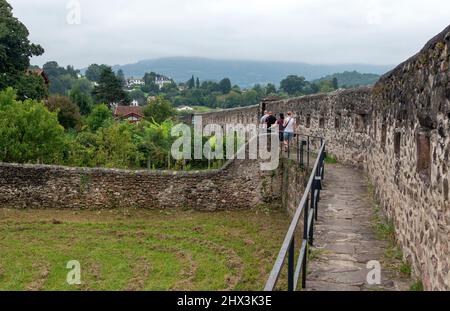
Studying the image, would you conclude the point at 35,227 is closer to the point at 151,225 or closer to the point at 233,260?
the point at 151,225

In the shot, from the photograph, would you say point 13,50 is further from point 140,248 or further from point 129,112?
point 129,112

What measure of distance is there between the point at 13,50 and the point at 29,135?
51.0ft

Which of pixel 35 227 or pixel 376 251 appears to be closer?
pixel 376 251

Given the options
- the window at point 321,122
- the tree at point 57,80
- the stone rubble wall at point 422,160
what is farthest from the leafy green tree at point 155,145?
the tree at point 57,80

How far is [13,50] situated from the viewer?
110 ft

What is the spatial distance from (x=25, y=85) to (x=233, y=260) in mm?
26823

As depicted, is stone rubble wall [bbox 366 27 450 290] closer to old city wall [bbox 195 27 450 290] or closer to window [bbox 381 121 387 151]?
old city wall [bbox 195 27 450 290]

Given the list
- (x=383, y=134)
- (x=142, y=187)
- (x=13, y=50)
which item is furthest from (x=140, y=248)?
(x=13, y=50)

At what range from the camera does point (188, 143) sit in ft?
83.7

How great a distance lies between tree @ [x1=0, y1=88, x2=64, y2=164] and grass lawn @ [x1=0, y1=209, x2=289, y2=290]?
376 centimetres

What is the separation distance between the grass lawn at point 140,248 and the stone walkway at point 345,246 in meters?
2.38

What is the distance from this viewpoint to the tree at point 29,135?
20.1 metres
